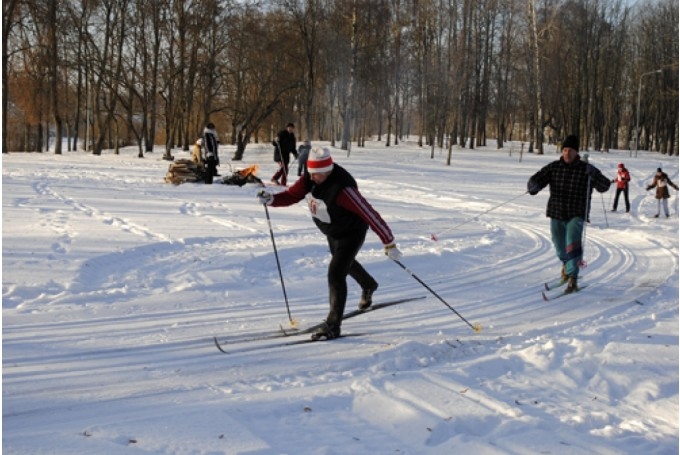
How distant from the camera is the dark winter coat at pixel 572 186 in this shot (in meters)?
8.20

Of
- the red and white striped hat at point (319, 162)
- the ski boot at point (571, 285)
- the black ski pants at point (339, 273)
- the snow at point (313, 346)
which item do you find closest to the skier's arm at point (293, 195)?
the red and white striped hat at point (319, 162)

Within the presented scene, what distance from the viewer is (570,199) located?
830 cm

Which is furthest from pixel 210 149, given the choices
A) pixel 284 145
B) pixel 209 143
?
pixel 284 145

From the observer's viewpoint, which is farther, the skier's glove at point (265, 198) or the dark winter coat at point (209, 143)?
the dark winter coat at point (209, 143)

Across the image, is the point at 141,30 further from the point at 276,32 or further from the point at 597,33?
the point at 597,33

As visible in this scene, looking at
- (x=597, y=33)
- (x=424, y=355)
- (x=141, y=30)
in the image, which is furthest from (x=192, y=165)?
(x=597, y=33)

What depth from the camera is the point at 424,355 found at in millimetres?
5457

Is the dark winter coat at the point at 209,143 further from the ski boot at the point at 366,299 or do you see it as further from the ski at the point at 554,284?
the ski boot at the point at 366,299

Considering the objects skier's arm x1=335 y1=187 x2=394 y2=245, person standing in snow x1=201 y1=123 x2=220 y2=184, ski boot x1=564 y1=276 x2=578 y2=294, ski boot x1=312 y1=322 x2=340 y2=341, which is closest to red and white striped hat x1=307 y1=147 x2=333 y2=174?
skier's arm x1=335 y1=187 x2=394 y2=245

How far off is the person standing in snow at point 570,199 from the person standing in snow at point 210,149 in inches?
479

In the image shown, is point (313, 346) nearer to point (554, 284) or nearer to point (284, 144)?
point (554, 284)

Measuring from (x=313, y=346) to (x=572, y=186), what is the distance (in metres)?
4.52

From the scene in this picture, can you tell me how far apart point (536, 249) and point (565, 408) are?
23.9ft

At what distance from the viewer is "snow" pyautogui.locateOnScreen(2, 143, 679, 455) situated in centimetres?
395
